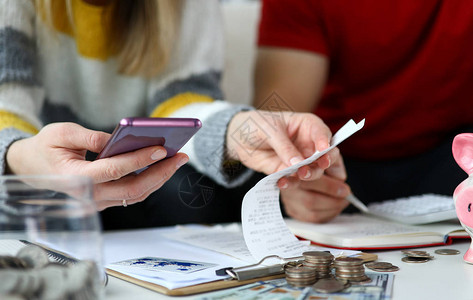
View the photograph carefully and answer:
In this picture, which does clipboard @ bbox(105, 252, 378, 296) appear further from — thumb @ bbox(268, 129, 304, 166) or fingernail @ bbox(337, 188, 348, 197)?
fingernail @ bbox(337, 188, 348, 197)

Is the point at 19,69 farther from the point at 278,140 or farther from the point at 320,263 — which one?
the point at 320,263

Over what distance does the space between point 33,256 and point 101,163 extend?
0.16m

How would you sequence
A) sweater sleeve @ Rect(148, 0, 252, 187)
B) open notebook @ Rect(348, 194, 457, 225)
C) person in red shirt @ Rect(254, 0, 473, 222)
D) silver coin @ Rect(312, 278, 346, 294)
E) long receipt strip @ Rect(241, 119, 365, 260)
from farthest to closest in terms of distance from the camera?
person in red shirt @ Rect(254, 0, 473, 222), sweater sleeve @ Rect(148, 0, 252, 187), open notebook @ Rect(348, 194, 457, 225), long receipt strip @ Rect(241, 119, 365, 260), silver coin @ Rect(312, 278, 346, 294)

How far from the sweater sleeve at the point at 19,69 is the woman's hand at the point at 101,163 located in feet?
0.62

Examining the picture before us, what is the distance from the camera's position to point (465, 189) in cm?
58

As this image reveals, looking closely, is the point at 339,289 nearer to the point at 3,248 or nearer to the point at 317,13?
the point at 3,248

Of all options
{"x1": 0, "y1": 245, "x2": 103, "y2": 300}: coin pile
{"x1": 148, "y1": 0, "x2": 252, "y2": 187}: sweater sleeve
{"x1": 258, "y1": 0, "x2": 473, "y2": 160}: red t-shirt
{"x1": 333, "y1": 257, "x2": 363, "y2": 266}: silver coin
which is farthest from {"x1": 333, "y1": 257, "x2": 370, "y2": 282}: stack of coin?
{"x1": 258, "y1": 0, "x2": 473, "y2": 160}: red t-shirt

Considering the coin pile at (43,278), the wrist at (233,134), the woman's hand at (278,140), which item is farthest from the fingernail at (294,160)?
the coin pile at (43,278)

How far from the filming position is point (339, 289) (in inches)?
18.9

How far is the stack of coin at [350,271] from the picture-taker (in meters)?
0.51

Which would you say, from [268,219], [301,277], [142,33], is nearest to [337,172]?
[268,219]

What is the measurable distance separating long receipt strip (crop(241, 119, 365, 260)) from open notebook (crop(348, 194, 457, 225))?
244 millimetres

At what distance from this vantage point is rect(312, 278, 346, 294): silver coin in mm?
475

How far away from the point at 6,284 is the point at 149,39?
2.33 ft
